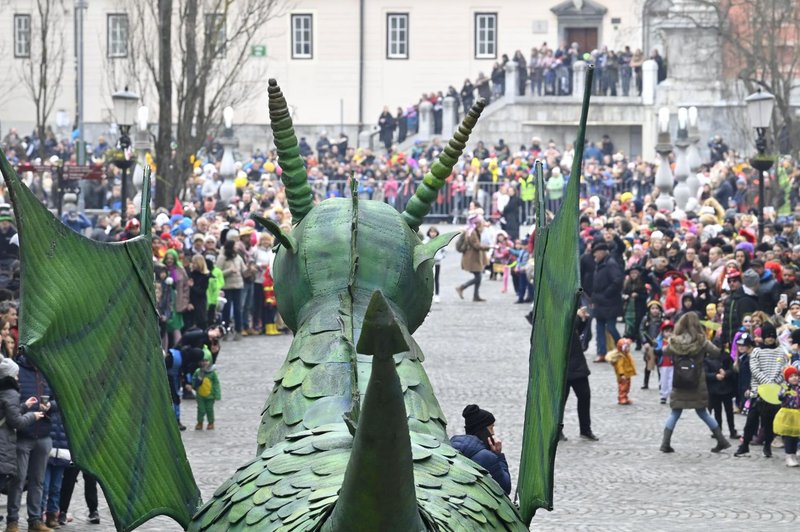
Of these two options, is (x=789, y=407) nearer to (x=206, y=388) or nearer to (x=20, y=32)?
(x=206, y=388)

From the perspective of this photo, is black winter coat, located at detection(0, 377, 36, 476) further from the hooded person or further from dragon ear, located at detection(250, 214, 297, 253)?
dragon ear, located at detection(250, 214, 297, 253)

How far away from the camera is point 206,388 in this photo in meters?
17.3

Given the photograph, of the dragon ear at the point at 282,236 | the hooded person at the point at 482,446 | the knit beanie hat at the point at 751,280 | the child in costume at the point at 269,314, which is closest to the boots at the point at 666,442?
the knit beanie hat at the point at 751,280

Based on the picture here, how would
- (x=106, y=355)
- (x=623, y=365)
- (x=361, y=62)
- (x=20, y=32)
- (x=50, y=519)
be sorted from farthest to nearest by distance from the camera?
(x=361, y=62) < (x=20, y=32) < (x=623, y=365) < (x=50, y=519) < (x=106, y=355)

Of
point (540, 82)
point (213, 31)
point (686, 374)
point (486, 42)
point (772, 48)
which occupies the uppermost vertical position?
point (486, 42)

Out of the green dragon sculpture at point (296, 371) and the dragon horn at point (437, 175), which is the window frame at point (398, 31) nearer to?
the dragon horn at point (437, 175)

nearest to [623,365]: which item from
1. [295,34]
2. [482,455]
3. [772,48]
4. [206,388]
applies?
[206,388]

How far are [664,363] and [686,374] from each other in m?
2.68

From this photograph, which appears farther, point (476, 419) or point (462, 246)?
point (462, 246)

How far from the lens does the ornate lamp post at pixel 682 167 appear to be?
119 feet

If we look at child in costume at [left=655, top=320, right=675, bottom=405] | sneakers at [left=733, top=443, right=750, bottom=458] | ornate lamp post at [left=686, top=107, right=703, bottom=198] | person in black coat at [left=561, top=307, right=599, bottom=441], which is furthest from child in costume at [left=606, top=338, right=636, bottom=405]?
ornate lamp post at [left=686, top=107, right=703, bottom=198]

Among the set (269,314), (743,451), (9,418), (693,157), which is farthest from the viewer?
(693,157)

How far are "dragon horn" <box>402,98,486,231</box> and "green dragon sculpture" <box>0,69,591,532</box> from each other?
14 cm

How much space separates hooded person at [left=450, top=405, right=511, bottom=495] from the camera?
8602 mm
